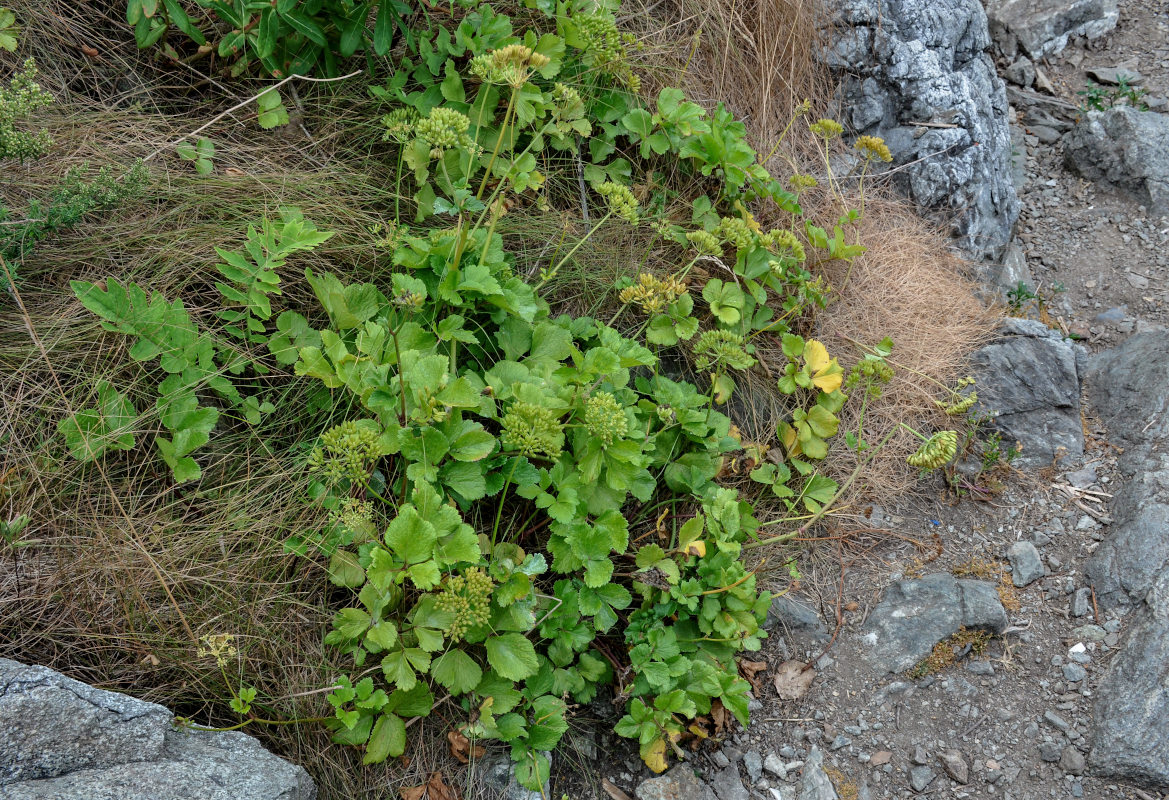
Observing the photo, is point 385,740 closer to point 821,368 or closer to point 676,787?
point 676,787

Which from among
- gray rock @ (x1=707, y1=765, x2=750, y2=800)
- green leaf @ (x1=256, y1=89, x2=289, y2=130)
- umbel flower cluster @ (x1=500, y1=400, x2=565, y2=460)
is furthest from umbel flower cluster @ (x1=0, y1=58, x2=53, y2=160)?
gray rock @ (x1=707, y1=765, x2=750, y2=800)

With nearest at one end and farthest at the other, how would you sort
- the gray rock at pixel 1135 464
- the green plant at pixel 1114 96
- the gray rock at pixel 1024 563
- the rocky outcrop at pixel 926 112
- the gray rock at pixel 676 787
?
the gray rock at pixel 676 787 < the gray rock at pixel 1135 464 < the gray rock at pixel 1024 563 < the rocky outcrop at pixel 926 112 < the green plant at pixel 1114 96

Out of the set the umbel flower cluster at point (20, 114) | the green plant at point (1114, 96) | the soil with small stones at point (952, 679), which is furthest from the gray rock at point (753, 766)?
the green plant at point (1114, 96)

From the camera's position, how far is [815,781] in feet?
8.11

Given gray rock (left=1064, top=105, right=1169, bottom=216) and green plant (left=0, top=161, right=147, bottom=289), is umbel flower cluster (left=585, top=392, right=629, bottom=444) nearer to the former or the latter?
green plant (left=0, top=161, right=147, bottom=289)

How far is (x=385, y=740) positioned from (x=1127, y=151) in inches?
200

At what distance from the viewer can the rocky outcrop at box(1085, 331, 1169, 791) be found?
98.1 inches

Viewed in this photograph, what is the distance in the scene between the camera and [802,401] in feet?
10.4

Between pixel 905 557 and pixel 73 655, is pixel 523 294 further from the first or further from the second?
pixel 905 557

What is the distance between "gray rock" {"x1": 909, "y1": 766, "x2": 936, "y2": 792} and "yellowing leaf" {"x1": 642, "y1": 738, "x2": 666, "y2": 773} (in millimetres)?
806

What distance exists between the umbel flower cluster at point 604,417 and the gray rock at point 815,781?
3.96ft

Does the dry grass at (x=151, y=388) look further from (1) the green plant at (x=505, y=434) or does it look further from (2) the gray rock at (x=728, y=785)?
(2) the gray rock at (x=728, y=785)

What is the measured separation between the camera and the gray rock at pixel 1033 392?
3453 millimetres

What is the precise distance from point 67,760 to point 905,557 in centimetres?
265
